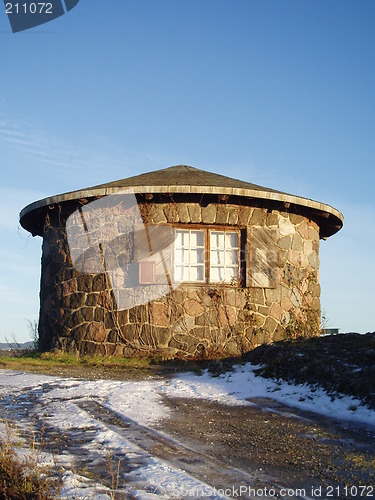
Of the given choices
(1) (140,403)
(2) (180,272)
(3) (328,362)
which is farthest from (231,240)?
(1) (140,403)

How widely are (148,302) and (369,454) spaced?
650 cm

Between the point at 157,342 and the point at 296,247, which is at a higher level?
the point at 296,247

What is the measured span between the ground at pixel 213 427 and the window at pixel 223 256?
2358mm

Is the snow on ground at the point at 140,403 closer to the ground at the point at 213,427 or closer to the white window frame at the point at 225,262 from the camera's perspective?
the ground at the point at 213,427

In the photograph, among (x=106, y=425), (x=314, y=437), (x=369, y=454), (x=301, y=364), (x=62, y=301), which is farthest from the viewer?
(x=62, y=301)

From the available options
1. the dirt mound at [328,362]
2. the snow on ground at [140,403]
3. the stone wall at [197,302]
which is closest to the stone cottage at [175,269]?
the stone wall at [197,302]

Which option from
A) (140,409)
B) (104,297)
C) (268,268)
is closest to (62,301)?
(104,297)

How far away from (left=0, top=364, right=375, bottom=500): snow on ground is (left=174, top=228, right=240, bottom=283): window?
264 centimetres

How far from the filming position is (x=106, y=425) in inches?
195

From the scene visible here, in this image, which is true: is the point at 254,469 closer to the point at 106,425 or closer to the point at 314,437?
the point at 314,437

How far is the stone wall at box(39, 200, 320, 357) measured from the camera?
1018cm

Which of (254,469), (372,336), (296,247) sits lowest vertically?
(254,469)

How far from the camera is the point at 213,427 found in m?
5.02

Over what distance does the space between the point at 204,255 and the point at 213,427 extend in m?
5.68
